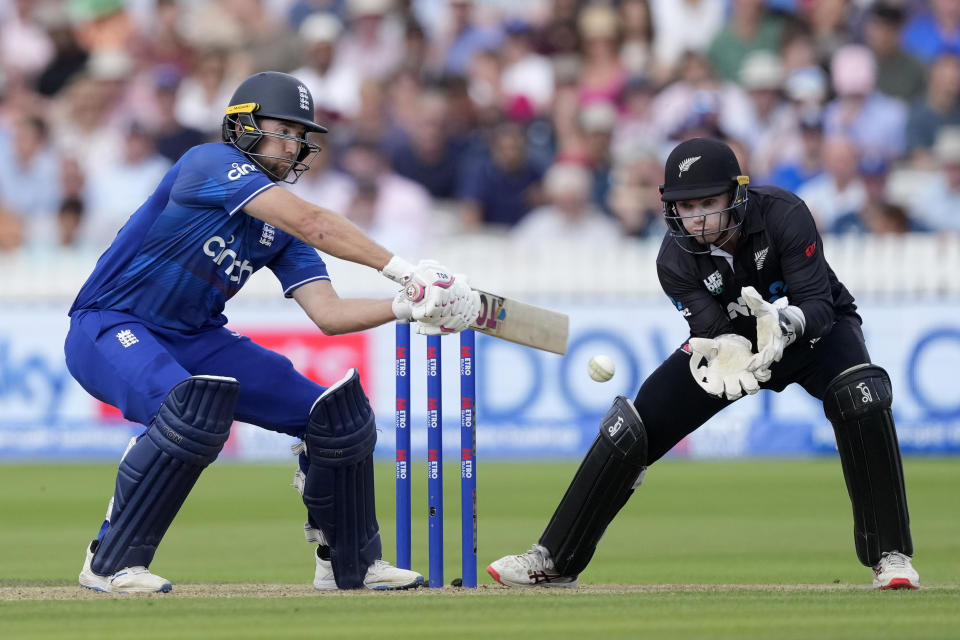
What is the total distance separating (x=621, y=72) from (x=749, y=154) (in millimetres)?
1459

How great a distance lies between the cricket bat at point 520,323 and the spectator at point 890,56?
317 inches

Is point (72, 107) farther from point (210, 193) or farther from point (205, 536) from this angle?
point (210, 193)

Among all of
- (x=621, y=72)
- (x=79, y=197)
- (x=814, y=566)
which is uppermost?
(x=621, y=72)

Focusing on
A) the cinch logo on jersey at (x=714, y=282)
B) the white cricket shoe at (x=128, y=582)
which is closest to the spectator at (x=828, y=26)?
the cinch logo on jersey at (x=714, y=282)

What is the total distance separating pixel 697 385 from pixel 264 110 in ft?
5.97

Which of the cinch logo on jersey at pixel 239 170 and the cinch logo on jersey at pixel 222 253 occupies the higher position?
the cinch logo on jersey at pixel 239 170

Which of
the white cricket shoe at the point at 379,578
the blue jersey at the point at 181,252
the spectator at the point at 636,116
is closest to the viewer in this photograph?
the blue jersey at the point at 181,252

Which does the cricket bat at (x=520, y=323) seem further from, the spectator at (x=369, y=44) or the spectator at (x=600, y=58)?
the spectator at (x=369, y=44)

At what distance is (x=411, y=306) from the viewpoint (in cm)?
491

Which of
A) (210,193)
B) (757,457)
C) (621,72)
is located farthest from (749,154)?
(210,193)

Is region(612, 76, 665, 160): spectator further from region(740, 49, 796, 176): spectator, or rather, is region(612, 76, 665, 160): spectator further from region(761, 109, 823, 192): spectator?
region(761, 109, 823, 192): spectator

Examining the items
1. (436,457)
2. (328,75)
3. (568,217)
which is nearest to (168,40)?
(328,75)

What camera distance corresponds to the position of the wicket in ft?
17.5

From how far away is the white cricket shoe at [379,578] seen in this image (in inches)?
209
